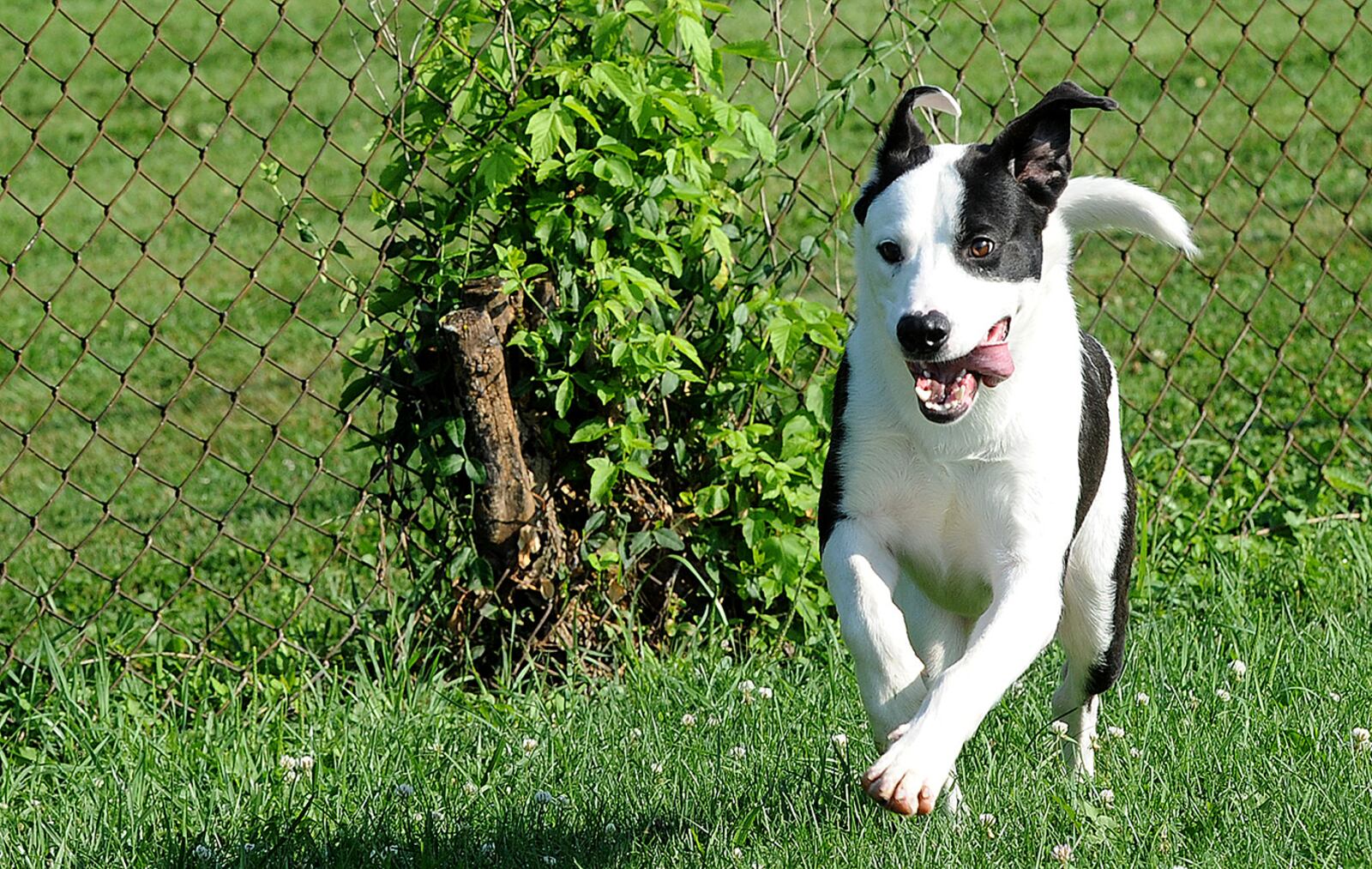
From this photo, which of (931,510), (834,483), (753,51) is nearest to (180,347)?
(753,51)

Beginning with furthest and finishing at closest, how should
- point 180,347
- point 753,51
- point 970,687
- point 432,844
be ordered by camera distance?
point 180,347
point 753,51
point 432,844
point 970,687

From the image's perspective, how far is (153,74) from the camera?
46.7 feet

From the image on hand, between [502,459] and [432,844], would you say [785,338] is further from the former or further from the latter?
[432,844]

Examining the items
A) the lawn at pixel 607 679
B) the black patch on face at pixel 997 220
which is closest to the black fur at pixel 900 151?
the black patch on face at pixel 997 220

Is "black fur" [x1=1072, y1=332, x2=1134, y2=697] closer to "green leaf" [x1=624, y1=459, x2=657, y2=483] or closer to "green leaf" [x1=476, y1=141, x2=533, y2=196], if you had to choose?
"green leaf" [x1=624, y1=459, x2=657, y2=483]

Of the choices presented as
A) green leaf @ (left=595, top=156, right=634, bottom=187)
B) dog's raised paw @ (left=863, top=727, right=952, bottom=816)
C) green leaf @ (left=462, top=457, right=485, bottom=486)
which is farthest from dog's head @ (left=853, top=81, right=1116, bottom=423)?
green leaf @ (left=462, top=457, right=485, bottom=486)

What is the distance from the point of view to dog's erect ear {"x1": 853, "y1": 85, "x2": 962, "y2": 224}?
2951 mm

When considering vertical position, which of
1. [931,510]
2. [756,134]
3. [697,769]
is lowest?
[697,769]

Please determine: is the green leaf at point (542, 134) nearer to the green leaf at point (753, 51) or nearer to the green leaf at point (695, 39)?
the green leaf at point (695, 39)

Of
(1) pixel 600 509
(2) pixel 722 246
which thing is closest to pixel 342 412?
(1) pixel 600 509

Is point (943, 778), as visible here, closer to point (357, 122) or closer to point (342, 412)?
point (342, 412)

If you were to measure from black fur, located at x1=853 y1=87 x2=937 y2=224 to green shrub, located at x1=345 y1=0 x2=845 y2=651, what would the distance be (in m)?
0.78

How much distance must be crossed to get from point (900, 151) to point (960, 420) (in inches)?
21.8

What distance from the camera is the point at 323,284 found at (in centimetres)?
877
